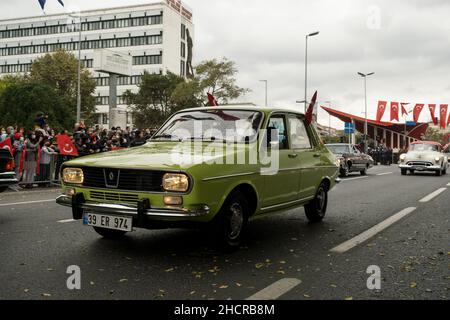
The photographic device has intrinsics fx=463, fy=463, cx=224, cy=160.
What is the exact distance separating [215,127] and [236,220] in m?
1.31

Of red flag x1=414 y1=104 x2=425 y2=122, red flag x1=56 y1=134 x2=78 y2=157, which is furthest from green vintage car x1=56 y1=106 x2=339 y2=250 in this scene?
red flag x1=414 y1=104 x2=425 y2=122

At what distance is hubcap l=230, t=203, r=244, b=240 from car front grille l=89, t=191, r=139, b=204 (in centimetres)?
108

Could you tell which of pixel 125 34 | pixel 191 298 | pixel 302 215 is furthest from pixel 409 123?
pixel 191 298

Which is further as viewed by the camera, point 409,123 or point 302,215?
point 409,123

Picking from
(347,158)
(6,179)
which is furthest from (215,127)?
(347,158)

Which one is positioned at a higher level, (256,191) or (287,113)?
(287,113)

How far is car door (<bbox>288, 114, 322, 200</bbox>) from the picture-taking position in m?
6.59

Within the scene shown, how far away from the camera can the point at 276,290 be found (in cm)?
392

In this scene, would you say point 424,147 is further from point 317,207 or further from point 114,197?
point 114,197

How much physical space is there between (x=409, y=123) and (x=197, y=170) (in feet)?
263

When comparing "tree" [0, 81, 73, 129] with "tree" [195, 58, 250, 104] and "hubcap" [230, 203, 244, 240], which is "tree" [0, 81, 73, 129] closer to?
"tree" [195, 58, 250, 104]

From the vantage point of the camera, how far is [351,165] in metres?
20.2
